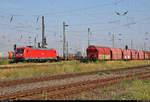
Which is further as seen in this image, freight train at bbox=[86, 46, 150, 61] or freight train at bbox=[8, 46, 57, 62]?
freight train at bbox=[8, 46, 57, 62]

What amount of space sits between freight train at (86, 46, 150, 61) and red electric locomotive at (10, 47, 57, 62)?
7.99m

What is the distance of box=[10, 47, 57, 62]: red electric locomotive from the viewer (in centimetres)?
3022

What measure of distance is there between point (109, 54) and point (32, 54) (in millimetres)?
13364

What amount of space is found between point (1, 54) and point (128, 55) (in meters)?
39.1

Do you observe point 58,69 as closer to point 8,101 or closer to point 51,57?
point 8,101

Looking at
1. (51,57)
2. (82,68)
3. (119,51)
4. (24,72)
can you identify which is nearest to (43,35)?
(51,57)

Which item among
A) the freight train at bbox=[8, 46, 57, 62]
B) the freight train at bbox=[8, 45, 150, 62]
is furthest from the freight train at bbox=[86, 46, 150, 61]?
the freight train at bbox=[8, 46, 57, 62]

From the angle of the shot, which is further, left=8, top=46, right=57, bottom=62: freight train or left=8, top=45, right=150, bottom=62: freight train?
left=8, top=46, right=57, bottom=62: freight train

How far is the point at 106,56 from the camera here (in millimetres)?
32125

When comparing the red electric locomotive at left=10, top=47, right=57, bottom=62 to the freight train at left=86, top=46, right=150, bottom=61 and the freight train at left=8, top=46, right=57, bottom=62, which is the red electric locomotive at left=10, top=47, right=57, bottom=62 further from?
the freight train at left=86, top=46, right=150, bottom=61

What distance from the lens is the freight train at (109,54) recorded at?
98.6 ft

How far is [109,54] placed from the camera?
3319 centimetres

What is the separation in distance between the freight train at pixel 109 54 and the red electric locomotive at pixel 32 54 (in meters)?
7.99

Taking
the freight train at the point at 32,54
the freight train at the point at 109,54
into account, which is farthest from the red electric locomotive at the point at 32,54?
the freight train at the point at 109,54
